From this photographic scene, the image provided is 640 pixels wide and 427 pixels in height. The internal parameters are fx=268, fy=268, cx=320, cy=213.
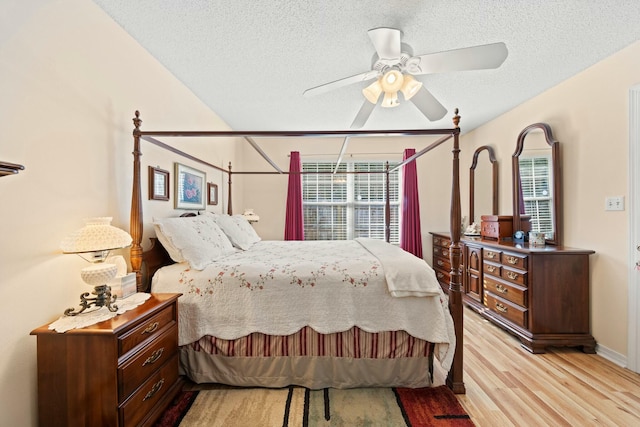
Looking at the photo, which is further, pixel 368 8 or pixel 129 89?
pixel 129 89

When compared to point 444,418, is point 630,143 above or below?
above

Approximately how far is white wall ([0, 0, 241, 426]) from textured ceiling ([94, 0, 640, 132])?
1.17 ft

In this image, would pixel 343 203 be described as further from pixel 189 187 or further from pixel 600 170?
pixel 600 170

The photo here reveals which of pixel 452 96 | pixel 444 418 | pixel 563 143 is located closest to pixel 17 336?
pixel 444 418

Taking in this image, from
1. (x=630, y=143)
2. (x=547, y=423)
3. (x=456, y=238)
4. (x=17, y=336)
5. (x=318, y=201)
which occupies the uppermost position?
(x=630, y=143)

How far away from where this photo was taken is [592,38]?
1894 mm

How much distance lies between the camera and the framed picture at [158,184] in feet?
7.01

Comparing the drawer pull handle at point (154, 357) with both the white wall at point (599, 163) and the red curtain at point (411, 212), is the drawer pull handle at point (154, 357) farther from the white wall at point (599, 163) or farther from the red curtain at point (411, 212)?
the red curtain at point (411, 212)

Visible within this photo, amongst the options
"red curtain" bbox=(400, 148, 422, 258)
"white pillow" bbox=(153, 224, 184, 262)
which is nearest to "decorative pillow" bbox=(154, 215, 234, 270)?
"white pillow" bbox=(153, 224, 184, 262)

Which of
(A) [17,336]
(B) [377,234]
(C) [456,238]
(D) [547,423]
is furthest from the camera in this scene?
(B) [377,234]

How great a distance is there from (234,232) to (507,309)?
2776mm

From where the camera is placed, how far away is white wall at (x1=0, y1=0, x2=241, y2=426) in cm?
117

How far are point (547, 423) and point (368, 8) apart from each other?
2572 mm

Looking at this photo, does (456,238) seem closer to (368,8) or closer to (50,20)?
(368,8)
